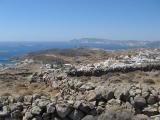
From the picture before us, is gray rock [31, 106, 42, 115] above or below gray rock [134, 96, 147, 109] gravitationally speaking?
below

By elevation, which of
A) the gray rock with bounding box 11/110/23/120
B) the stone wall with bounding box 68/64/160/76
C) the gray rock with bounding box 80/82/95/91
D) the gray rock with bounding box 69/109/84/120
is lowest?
the stone wall with bounding box 68/64/160/76

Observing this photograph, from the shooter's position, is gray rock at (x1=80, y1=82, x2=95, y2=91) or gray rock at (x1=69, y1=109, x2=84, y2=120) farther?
gray rock at (x1=80, y1=82, x2=95, y2=91)

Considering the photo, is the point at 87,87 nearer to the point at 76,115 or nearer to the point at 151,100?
the point at 76,115

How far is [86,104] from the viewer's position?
478 inches

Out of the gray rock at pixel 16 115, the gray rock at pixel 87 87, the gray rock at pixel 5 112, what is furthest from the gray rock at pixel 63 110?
the gray rock at pixel 87 87

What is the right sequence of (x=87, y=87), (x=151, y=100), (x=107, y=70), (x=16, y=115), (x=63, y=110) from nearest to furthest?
(x=63, y=110), (x=151, y=100), (x=16, y=115), (x=87, y=87), (x=107, y=70)

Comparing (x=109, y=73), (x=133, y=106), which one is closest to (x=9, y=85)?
(x=109, y=73)

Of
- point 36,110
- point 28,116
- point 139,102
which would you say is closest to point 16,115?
point 28,116

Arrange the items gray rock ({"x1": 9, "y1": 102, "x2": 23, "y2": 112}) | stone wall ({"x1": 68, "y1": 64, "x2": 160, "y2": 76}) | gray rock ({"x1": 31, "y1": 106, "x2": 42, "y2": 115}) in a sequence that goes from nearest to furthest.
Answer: gray rock ({"x1": 31, "y1": 106, "x2": 42, "y2": 115}), gray rock ({"x1": 9, "y1": 102, "x2": 23, "y2": 112}), stone wall ({"x1": 68, "y1": 64, "x2": 160, "y2": 76})

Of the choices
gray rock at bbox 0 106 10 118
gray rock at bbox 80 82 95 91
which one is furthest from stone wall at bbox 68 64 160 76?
gray rock at bbox 0 106 10 118

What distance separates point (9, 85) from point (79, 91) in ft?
29.9

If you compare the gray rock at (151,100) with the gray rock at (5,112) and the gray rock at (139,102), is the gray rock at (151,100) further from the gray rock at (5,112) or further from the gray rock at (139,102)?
the gray rock at (5,112)

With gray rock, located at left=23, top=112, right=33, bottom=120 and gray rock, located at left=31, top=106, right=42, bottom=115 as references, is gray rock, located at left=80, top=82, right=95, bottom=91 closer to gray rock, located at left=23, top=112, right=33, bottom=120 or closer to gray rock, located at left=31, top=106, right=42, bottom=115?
gray rock, located at left=31, top=106, right=42, bottom=115

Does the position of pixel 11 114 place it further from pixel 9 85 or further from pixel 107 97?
pixel 9 85
